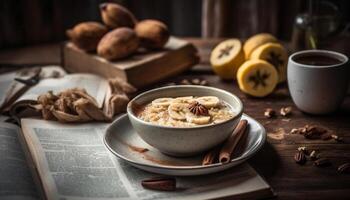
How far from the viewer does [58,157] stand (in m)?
0.99

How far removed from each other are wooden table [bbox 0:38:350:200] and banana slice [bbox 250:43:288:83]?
0.05m

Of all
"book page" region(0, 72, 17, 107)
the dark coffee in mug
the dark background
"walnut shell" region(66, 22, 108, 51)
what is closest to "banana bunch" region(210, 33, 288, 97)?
the dark coffee in mug

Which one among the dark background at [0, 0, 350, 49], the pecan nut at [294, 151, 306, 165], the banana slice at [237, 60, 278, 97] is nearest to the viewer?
the pecan nut at [294, 151, 306, 165]

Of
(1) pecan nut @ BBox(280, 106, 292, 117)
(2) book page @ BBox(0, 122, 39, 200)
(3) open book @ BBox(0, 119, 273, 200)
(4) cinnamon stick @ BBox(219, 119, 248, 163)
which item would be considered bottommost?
(1) pecan nut @ BBox(280, 106, 292, 117)

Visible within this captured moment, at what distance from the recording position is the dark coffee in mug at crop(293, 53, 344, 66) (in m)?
1.16

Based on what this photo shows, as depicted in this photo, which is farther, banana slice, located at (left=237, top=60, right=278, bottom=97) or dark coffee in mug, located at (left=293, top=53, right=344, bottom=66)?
banana slice, located at (left=237, top=60, right=278, bottom=97)

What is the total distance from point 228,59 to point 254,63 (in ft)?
0.42

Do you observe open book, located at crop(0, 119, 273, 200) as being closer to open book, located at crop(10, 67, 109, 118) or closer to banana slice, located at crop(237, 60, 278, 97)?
open book, located at crop(10, 67, 109, 118)

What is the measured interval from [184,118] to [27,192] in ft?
1.01

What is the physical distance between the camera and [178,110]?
0.95 m

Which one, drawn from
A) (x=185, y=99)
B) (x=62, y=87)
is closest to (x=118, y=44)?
(x=62, y=87)

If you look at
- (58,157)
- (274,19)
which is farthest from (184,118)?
(274,19)

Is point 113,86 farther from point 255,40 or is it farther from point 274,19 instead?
point 274,19

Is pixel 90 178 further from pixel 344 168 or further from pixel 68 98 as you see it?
pixel 344 168
